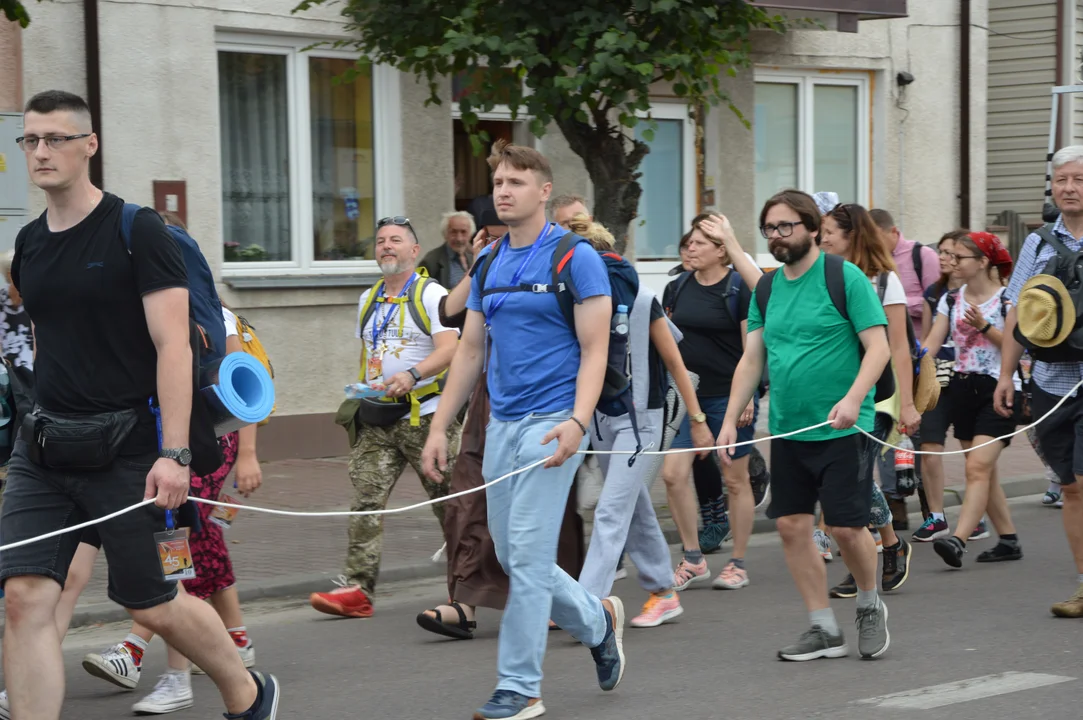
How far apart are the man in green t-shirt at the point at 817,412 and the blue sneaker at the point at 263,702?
2.18 meters

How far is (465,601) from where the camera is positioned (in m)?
6.80

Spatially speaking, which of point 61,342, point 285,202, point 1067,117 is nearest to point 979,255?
point 61,342

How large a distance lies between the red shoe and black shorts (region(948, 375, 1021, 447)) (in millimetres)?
3649

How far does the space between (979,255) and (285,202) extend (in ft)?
21.5

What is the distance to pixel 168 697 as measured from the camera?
565cm

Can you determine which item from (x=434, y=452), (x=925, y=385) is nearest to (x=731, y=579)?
(x=925, y=385)

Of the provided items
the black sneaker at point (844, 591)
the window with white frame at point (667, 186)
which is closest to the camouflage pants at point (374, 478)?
the black sneaker at point (844, 591)

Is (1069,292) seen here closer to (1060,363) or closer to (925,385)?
(1060,363)

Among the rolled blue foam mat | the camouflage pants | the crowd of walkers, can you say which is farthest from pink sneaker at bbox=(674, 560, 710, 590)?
the rolled blue foam mat

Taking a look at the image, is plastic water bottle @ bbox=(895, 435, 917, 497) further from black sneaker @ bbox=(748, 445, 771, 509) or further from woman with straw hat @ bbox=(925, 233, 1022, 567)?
black sneaker @ bbox=(748, 445, 771, 509)

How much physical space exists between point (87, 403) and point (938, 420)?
575 centimetres

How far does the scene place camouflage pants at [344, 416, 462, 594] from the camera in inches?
287

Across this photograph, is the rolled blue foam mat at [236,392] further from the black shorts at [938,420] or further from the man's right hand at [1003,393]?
the black shorts at [938,420]

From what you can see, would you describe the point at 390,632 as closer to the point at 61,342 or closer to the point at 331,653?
the point at 331,653
